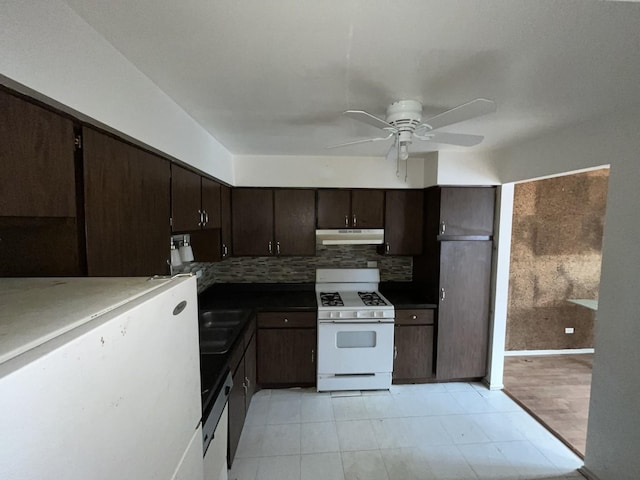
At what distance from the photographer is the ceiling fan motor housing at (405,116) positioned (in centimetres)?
150

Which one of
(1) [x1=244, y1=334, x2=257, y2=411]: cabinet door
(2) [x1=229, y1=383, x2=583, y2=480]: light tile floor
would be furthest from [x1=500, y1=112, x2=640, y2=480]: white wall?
(1) [x1=244, y1=334, x2=257, y2=411]: cabinet door

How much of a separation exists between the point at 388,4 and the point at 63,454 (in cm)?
130

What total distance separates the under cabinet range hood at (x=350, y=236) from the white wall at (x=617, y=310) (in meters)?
1.73

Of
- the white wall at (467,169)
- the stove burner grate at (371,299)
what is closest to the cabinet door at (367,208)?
the white wall at (467,169)

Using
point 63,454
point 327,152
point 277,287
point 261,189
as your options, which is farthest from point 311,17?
point 277,287

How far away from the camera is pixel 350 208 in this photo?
123 inches

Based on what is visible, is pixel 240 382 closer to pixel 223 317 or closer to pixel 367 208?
pixel 223 317

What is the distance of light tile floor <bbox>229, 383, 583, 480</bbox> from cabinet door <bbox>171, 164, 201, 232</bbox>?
1.79m

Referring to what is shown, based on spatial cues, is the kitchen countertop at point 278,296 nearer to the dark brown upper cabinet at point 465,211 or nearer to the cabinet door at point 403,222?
the cabinet door at point 403,222

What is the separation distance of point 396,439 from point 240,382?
1.36 meters

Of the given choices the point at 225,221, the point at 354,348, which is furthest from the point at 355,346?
the point at 225,221

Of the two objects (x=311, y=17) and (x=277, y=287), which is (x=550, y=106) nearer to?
(x=311, y=17)

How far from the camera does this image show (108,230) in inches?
42.7

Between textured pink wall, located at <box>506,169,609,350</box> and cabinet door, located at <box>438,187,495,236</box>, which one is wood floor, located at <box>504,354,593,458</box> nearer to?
textured pink wall, located at <box>506,169,609,350</box>
